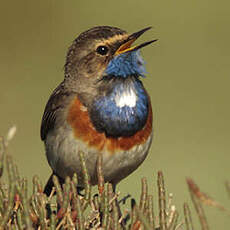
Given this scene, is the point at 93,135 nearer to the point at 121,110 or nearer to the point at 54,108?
the point at 121,110

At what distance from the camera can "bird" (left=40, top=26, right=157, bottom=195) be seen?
174 inches

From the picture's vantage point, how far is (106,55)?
15.3 feet

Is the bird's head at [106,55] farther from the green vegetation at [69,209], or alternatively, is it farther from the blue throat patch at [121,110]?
the green vegetation at [69,209]

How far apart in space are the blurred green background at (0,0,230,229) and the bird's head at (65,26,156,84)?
161 cm

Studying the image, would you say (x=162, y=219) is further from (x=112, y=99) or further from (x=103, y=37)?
(x=103, y=37)

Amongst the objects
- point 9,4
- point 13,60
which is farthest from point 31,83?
point 9,4

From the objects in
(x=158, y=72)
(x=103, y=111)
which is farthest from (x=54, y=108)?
(x=158, y=72)

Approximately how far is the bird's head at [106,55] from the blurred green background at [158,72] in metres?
1.61

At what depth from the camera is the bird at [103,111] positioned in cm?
441

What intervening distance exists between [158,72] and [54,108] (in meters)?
4.45

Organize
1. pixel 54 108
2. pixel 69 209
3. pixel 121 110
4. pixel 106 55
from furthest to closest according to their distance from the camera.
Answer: pixel 54 108 → pixel 106 55 → pixel 121 110 → pixel 69 209

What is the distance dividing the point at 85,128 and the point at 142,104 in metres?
0.43

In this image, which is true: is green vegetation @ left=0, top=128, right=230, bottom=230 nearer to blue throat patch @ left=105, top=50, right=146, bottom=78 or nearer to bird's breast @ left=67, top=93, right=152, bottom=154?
bird's breast @ left=67, top=93, right=152, bottom=154

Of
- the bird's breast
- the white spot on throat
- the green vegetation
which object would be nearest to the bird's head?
the white spot on throat
